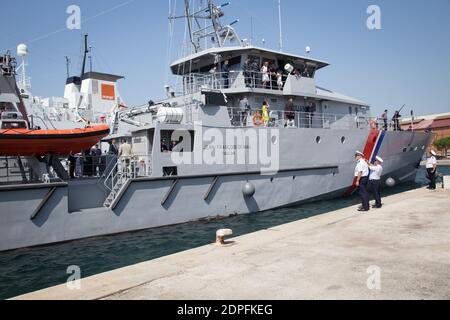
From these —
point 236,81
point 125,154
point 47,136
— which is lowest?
point 125,154

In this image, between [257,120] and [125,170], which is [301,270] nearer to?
[125,170]

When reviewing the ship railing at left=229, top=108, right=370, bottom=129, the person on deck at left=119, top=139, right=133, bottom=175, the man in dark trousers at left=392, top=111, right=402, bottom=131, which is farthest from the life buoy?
the man in dark trousers at left=392, top=111, right=402, bottom=131

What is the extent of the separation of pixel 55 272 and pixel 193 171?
14.8 ft

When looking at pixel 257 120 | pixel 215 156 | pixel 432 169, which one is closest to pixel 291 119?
pixel 257 120

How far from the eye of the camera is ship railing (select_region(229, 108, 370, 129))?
37.2 feet

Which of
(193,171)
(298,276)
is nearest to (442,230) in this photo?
(298,276)

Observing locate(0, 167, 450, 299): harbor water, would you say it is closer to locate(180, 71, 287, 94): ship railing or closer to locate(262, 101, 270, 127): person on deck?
locate(262, 101, 270, 127): person on deck

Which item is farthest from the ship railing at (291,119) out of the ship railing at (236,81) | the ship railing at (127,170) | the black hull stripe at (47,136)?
the black hull stripe at (47,136)

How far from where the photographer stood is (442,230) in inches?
208

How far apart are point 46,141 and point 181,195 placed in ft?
11.6

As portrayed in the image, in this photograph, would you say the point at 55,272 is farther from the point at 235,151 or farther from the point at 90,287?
the point at 235,151

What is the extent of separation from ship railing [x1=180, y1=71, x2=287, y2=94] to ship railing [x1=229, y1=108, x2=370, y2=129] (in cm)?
90

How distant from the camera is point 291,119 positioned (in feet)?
41.9

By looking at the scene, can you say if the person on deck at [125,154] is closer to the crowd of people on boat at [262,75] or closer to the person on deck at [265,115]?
the person on deck at [265,115]
